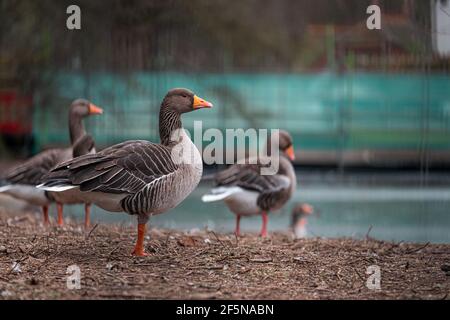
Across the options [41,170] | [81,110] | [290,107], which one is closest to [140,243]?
[41,170]

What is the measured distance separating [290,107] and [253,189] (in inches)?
518

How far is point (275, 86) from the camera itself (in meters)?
21.8

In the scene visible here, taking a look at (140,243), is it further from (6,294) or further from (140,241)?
(6,294)

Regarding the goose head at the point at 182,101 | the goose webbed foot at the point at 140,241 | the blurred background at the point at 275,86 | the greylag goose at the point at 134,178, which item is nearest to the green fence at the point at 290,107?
the blurred background at the point at 275,86

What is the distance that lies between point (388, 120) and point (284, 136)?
12.0 m

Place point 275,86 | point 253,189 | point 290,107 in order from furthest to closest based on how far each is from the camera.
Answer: point 275,86, point 290,107, point 253,189

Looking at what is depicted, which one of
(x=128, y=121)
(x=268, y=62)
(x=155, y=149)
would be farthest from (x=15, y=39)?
(x=155, y=149)

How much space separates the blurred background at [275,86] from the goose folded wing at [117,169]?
14.6 feet

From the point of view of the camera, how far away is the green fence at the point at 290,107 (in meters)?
17.4

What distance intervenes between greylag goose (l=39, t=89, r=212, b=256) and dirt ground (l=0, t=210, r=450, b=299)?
414 mm

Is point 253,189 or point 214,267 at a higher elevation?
point 253,189

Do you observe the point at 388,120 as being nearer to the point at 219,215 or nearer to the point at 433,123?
the point at 433,123

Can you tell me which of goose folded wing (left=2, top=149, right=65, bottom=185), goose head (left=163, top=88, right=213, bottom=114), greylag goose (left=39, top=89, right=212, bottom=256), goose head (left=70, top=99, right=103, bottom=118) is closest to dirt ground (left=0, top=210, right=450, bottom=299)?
greylag goose (left=39, top=89, right=212, bottom=256)

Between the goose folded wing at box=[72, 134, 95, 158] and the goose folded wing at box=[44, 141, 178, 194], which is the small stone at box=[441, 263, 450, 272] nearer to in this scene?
the goose folded wing at box=[44, 141, 178, 194]
